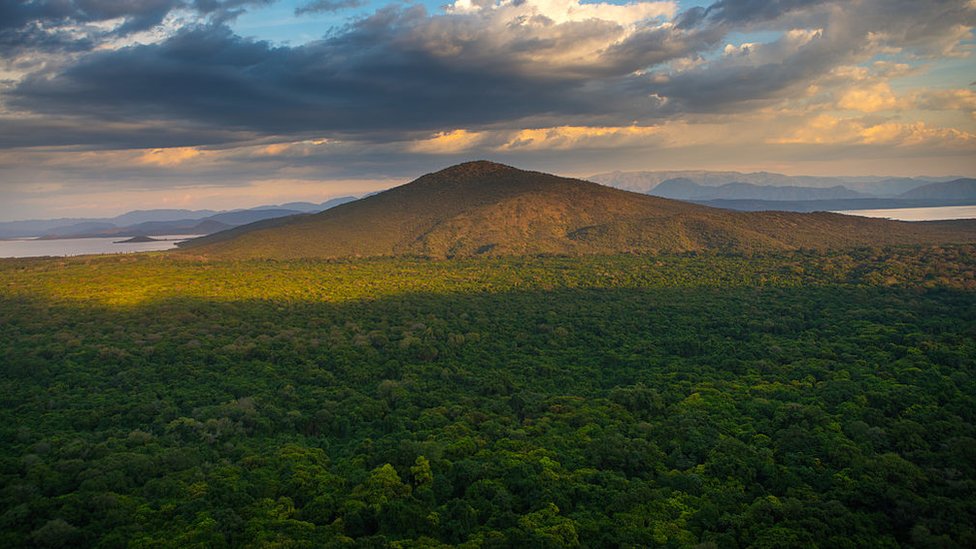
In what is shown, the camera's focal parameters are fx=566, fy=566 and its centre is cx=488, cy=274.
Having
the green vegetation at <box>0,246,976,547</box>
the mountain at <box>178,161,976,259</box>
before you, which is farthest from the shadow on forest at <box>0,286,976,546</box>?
the mountain at <box>178,161,976,259</box>

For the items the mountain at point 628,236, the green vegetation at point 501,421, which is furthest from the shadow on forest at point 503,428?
the mountain at point 628,236

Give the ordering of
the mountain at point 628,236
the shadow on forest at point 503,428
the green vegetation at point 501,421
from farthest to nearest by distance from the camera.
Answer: the mountain at point 628,236
the shadow on forest at point 503,428
the green vegetation at point 501,421

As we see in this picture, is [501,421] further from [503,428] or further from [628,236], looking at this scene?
[628,236]

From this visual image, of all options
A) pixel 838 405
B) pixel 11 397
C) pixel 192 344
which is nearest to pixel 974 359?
pixel 838 405

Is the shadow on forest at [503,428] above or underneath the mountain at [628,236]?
underneath

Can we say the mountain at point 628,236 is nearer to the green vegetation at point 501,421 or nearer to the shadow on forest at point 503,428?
the green vegetation at point 501,421

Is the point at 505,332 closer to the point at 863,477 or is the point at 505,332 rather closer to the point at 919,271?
the point at 863,477

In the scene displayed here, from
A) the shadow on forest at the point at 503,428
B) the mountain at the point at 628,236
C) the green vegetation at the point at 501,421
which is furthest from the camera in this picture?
the mountain at the point at 628,236

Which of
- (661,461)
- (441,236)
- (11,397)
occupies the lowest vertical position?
(661,461)

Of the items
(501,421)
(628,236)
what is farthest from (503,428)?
(628,236)
